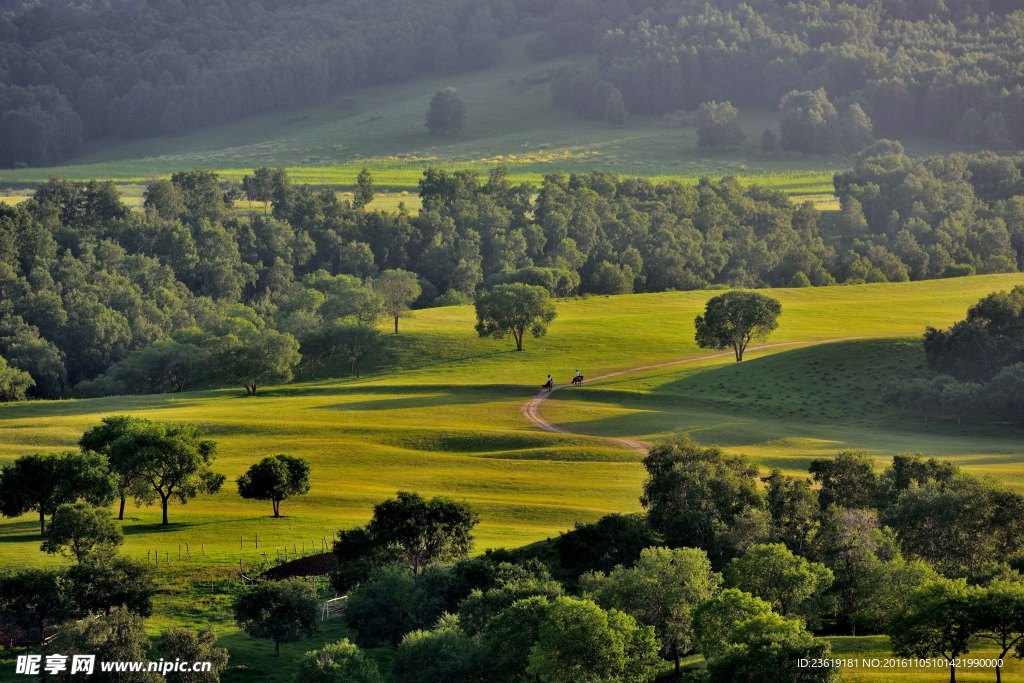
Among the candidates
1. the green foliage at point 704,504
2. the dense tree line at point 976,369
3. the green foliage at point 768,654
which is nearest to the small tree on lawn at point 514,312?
the dense tree line at point 976,369

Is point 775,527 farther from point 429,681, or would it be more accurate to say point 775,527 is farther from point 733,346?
point 733,346

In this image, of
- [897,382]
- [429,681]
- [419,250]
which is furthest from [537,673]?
[419,250]

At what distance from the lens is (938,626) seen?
49.9 m

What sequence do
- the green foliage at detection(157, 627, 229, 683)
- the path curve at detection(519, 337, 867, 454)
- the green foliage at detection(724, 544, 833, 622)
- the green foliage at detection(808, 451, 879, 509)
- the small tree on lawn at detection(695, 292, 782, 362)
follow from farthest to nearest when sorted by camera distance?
the small tree on lawn at detection(695, 292, 782, 362)
the path curve at detection(519, 337, 867, 454)
the green foliage at detection(808, 451, 879, 509)
the green foliage at detection(724, 544, 833, 622)
the green foliage at detection(157, 627, 229, 683)

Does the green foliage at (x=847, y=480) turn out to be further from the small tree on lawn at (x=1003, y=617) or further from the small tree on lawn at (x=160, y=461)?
the small tree on lawn at (x=160, y=461)

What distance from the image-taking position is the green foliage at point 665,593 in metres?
56.6

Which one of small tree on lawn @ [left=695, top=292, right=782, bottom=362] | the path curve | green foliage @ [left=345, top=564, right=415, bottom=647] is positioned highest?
small tree on lawn @ [left=695, top=292, right=782, bottom=362]

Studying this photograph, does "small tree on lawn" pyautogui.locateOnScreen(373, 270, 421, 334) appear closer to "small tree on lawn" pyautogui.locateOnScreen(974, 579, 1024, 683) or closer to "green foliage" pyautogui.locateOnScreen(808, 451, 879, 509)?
"green foliage" pyautogui.locateOnScreen(808, 451, 879, 509)

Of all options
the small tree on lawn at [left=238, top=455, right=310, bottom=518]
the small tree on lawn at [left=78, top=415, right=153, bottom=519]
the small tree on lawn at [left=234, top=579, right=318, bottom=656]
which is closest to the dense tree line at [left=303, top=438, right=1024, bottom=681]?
the small tree on lawn at [left=234, top=579, right=318, bottom=656]

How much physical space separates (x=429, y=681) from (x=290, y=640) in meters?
9.74

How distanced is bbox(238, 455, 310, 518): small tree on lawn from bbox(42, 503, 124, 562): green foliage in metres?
12.6

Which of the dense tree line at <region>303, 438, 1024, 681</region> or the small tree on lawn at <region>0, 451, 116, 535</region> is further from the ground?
the small tree on lawn at <region>0, 451, 116, 535</region>

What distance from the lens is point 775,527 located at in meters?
67.6

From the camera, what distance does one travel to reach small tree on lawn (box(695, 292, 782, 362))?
5039 inches
